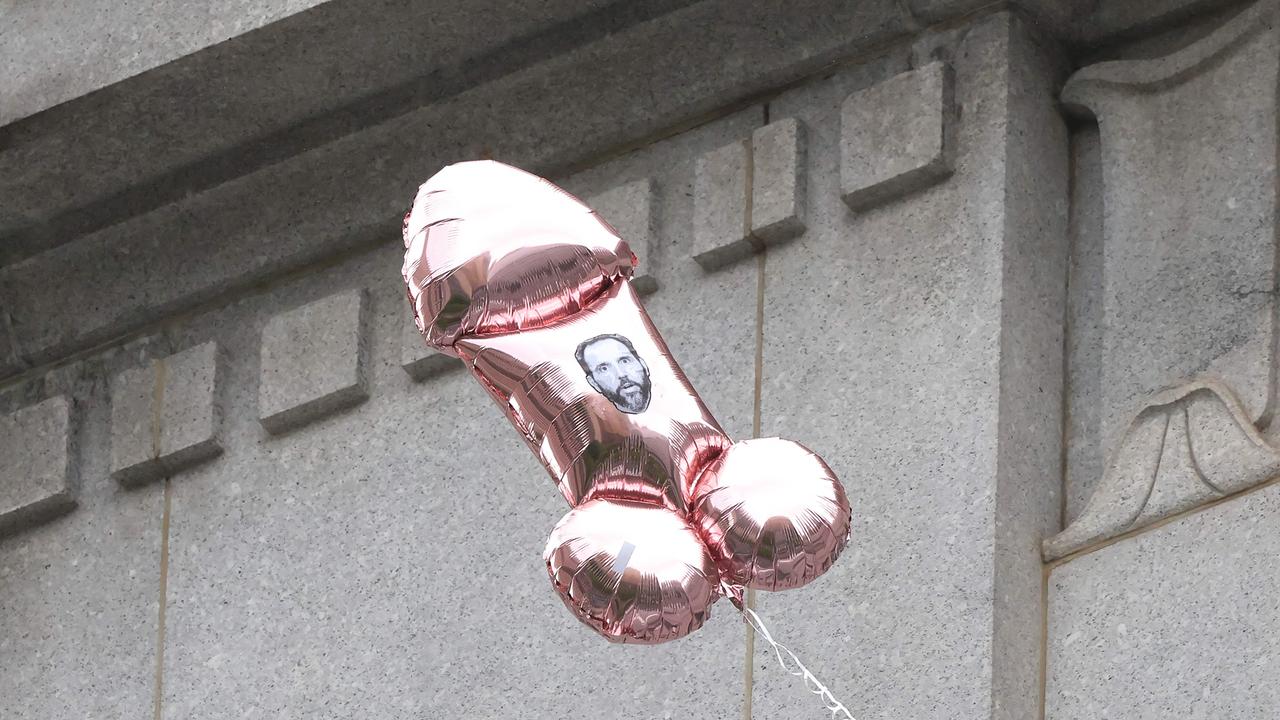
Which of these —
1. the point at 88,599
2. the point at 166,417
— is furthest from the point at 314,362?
the point at 88,599

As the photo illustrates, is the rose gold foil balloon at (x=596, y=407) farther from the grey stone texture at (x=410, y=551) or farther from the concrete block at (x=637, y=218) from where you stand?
the concrete block at (x=637, y=218)

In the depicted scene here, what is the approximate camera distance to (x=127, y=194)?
10.7 meters

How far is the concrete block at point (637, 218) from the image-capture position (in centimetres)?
985

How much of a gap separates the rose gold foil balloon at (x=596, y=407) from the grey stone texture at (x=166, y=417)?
3.02m

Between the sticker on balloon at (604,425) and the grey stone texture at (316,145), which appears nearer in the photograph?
the sticker on balloon at (604,425)

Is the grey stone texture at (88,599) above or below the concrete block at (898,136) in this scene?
below

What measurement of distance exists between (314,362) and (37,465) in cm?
106

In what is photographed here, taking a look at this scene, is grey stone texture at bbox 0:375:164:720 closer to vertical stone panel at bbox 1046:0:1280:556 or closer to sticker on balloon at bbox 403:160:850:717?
vertical stone panel at bbox 1046:0:1280:556

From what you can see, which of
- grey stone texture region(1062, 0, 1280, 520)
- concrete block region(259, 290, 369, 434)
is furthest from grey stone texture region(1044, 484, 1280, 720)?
concrete block region(259, 290, 369, 434)

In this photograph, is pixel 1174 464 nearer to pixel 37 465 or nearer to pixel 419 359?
pixel 419 359

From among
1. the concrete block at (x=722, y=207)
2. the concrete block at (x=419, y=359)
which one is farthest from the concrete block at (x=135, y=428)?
the concrete block at (x=722, y=207)

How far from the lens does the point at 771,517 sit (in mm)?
7070

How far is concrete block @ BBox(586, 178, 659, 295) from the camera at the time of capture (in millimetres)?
9852

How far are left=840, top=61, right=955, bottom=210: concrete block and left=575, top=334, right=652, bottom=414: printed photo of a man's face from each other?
7.41ft
